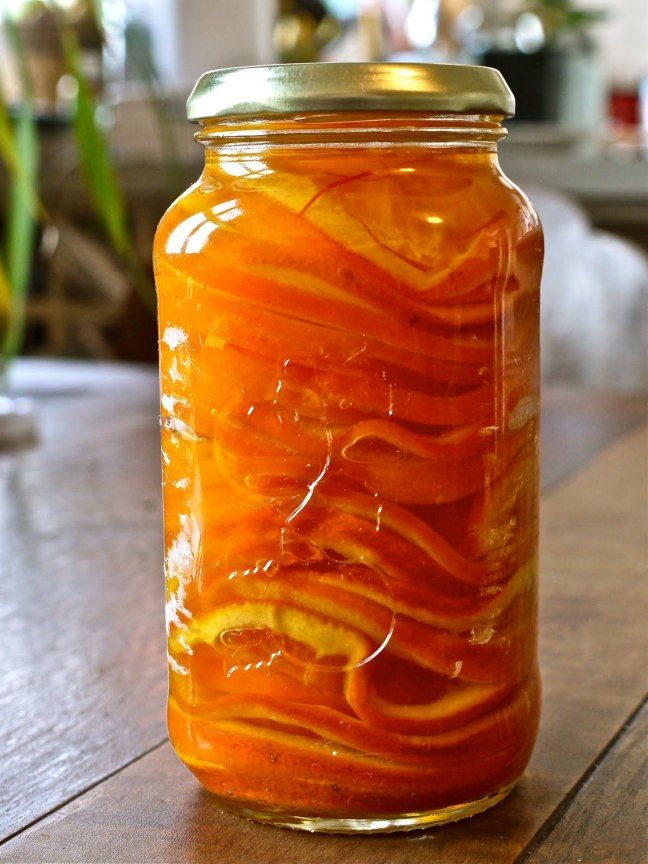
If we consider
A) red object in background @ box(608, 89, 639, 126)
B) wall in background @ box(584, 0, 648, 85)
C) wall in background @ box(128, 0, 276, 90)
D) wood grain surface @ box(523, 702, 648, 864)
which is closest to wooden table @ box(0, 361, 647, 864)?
wood grain surface @ box(523, 702, 648, 864)

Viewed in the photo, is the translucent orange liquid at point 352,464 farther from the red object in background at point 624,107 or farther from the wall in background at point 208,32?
the red object in background at point 624,107

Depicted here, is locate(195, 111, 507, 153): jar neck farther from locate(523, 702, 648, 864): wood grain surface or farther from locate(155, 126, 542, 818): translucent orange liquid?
locate(523, 702, 648, 864): wood grain surface

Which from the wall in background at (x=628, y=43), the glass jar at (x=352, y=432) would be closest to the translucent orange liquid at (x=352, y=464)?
the glass jar at (x=352, y=432)

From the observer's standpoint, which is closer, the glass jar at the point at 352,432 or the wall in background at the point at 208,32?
the glass jar at the point at 352,432

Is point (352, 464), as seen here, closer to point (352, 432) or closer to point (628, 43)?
point (352, 432)

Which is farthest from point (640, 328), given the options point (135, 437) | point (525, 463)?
point (525, 463)

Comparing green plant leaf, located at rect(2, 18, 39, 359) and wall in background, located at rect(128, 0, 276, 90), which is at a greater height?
green plant leaf, located at rect(2, 18, 39, 359)

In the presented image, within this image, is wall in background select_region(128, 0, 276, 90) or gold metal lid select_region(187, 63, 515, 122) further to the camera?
wall in background select_region(128, 0, 276, 90)

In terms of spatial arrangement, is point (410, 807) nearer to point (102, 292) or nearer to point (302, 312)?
point (302, 312)
